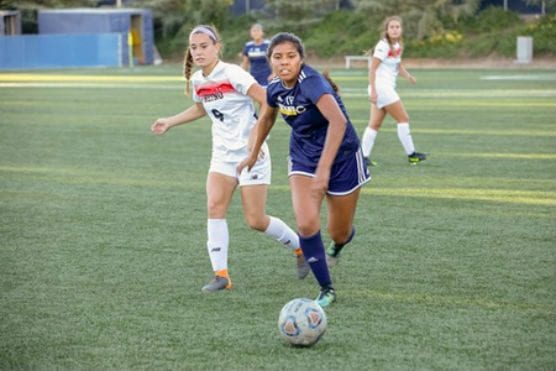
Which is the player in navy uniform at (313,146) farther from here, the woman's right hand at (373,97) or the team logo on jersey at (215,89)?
the woman's right hand at (373,97)

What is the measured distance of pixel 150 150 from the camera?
55.9 feet

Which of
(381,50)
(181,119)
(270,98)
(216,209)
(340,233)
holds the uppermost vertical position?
(270,98)

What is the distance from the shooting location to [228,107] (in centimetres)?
771

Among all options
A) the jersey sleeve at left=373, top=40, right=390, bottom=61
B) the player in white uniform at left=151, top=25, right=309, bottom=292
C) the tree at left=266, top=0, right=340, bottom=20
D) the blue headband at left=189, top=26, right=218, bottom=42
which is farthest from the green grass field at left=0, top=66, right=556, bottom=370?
the tree at left=266, top=0, right=340, bottom=20

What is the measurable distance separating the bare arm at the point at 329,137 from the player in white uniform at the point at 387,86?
7607 millimetres

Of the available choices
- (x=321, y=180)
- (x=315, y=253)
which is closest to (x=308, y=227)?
(x=315, y=253)

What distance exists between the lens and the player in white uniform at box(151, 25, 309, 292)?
7609 millimetres

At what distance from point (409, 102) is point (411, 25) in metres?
27.5

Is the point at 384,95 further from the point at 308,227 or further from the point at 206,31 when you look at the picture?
the point at 308,227

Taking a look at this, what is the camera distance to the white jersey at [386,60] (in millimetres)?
14430

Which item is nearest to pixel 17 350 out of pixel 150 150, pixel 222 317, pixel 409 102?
pixel 222 317

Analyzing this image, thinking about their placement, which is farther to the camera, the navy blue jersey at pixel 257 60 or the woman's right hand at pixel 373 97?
the navy blue jersey at pixel 257 60

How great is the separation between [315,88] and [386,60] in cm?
795

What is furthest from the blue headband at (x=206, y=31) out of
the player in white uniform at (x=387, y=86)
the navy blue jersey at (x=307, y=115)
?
the player in white uniform at (x=387, y=86)
